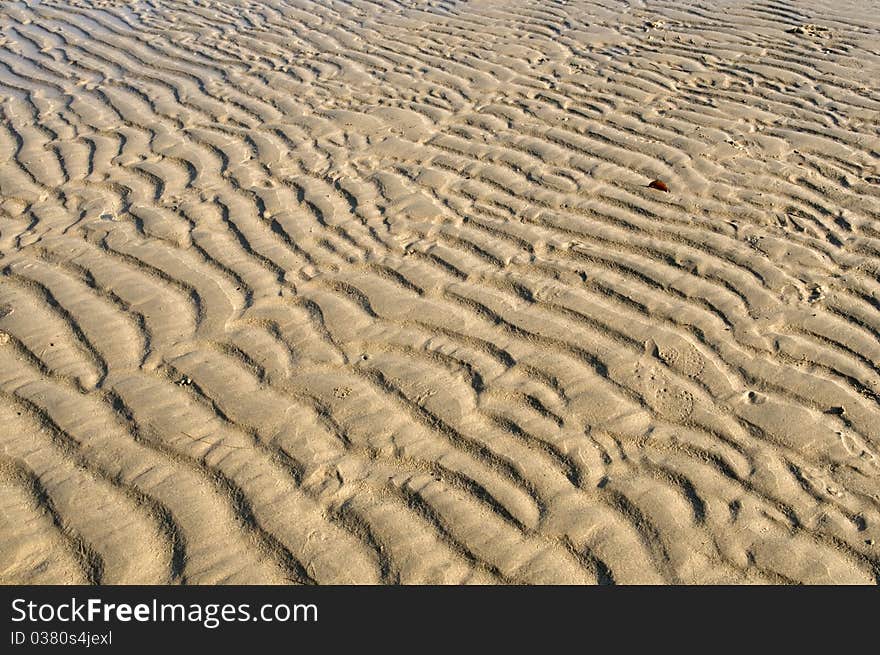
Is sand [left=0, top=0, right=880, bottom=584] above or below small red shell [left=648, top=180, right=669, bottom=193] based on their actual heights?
below

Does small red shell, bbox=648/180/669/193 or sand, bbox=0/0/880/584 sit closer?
sand, bbox=0/0/880/584

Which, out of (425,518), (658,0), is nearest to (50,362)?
(425,518)

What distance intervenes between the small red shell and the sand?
4 centimetres

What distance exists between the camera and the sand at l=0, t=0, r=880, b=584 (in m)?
2.75

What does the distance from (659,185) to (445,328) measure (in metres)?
1.86

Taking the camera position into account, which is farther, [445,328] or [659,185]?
[659,185]

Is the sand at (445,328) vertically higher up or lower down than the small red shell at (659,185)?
lower down

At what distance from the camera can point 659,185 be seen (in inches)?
190

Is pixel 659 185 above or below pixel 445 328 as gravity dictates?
above

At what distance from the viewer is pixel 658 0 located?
344 inches

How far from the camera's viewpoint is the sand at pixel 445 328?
2748 mm

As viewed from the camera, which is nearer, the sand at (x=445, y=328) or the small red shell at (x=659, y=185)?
the sand at (x=445, y=328)

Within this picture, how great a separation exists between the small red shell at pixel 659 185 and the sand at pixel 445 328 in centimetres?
4

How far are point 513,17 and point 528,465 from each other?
6.42 metres
